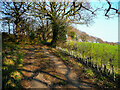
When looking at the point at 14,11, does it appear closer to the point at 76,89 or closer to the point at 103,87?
the point at 76,89

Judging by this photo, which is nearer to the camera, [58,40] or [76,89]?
[76,89]

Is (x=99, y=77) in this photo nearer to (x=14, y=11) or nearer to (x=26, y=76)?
(x=26, y=76)

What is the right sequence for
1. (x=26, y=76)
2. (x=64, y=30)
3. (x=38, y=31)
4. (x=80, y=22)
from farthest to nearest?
(x=38, y=31) → (x=80, y=22) → (x=64, y=30) → (x=26, y=76)

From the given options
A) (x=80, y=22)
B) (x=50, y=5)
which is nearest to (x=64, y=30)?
(x=80, y=22)

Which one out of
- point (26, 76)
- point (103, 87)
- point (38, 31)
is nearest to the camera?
point (103, 87)

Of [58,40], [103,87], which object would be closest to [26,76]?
[103,87]

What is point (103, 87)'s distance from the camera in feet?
13.9

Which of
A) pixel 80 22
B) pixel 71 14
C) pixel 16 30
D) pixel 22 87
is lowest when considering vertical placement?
pixel 22 87

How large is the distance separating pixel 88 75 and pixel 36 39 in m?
12.4

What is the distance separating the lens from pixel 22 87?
3.65m

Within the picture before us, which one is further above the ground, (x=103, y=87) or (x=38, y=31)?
(x=38, y=31)

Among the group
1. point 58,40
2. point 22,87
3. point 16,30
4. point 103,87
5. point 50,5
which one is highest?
point 50,5

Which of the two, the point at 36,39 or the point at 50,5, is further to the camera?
the point at 36,39

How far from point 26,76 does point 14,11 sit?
9452 millimetres
